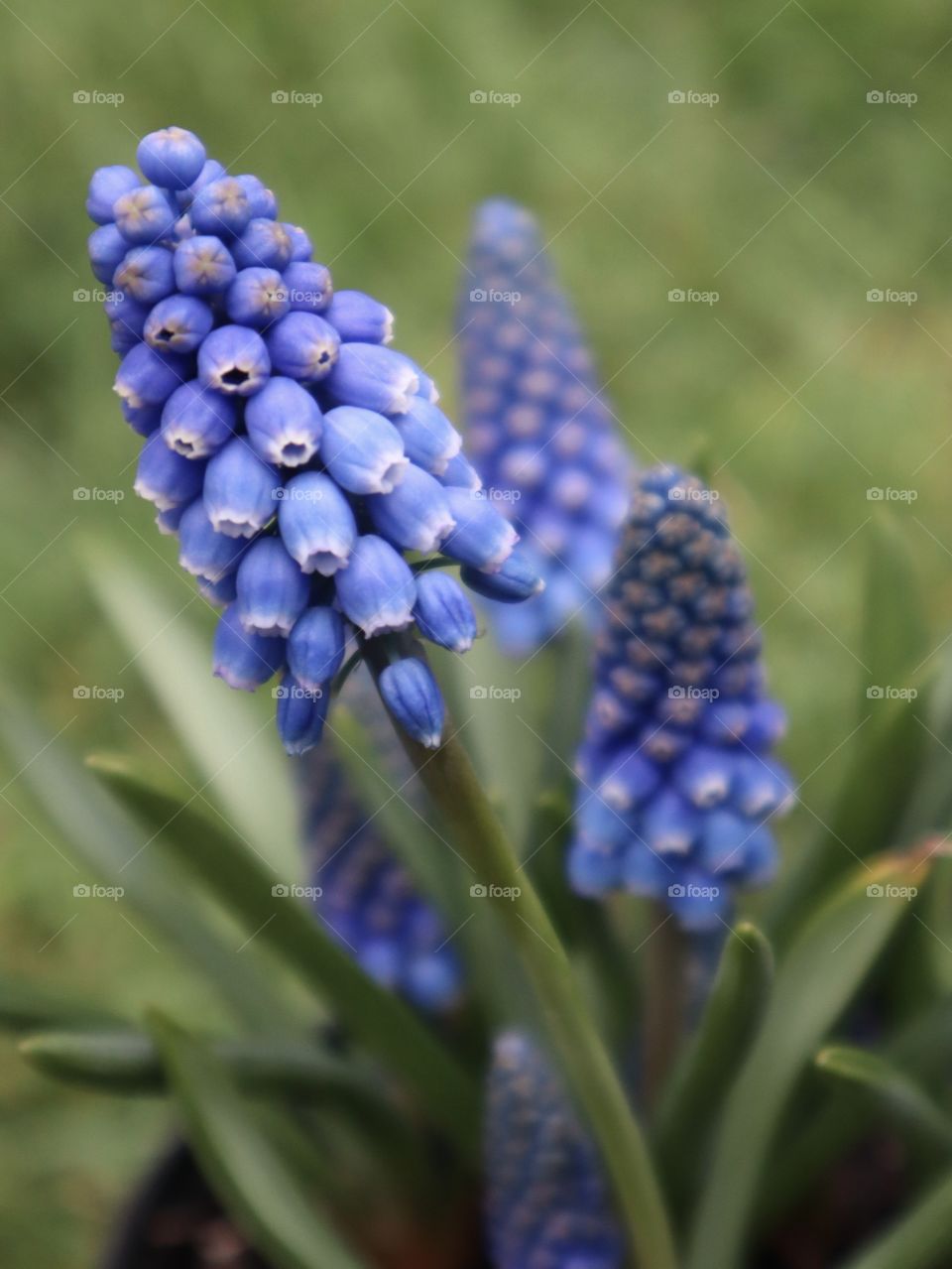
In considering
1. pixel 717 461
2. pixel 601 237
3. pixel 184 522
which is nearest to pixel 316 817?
pixel 184 522

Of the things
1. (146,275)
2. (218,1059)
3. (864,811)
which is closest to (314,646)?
(146,275)

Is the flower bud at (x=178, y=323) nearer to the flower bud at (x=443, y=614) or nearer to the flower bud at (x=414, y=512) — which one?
the flower bud at (x=414, y=512)

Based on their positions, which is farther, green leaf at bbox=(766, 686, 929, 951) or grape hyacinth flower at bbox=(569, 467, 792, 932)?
green leaf at bbox=(766, 686, 929, 951)

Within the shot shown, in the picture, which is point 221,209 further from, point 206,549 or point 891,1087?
point 891,1087

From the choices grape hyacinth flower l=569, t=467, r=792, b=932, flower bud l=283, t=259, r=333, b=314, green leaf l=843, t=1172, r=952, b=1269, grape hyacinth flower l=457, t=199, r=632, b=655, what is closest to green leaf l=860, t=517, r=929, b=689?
grape hyacinth flower l=569, t=467, r=792, b=932

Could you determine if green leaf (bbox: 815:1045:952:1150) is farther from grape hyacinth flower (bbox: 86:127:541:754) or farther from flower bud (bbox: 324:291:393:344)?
flower bud (bbox: 324:291:393:344)

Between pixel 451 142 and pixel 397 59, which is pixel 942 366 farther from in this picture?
pixel 397 59
